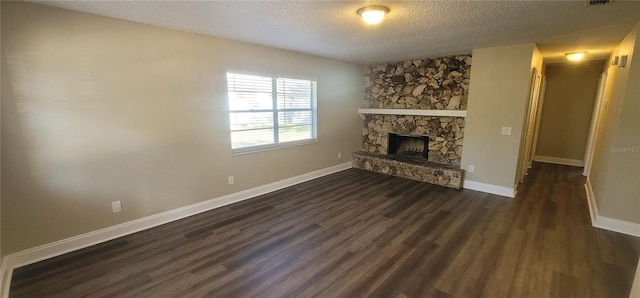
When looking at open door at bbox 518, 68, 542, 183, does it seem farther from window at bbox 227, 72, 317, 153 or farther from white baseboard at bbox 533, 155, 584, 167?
window at bbox 227, 72, 317, 153

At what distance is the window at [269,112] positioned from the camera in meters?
3.73

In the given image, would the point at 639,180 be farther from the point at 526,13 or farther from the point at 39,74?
the point at 39,74

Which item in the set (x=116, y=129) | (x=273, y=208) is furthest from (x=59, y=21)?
(x=273, y=208)

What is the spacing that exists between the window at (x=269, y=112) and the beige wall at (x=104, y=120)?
0.59ft

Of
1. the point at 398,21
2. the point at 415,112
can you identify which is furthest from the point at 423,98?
the point at 398,21

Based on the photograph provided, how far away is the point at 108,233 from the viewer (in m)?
2.76

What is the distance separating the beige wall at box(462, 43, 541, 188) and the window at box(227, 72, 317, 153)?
2.72 meters

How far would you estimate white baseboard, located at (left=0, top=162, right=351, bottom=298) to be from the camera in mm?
2248

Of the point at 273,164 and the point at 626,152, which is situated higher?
the point at 626,152

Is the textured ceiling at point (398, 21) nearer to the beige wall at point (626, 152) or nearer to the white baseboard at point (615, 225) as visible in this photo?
the beige wall at point (626, 152)

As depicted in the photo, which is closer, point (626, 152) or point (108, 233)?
point (108, 233)

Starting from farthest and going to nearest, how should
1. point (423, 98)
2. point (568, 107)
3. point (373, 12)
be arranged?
point (568, 107), point (423, 98), point (373, 12)

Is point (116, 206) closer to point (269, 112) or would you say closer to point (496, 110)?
point (269, 112)

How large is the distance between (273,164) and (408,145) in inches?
124
